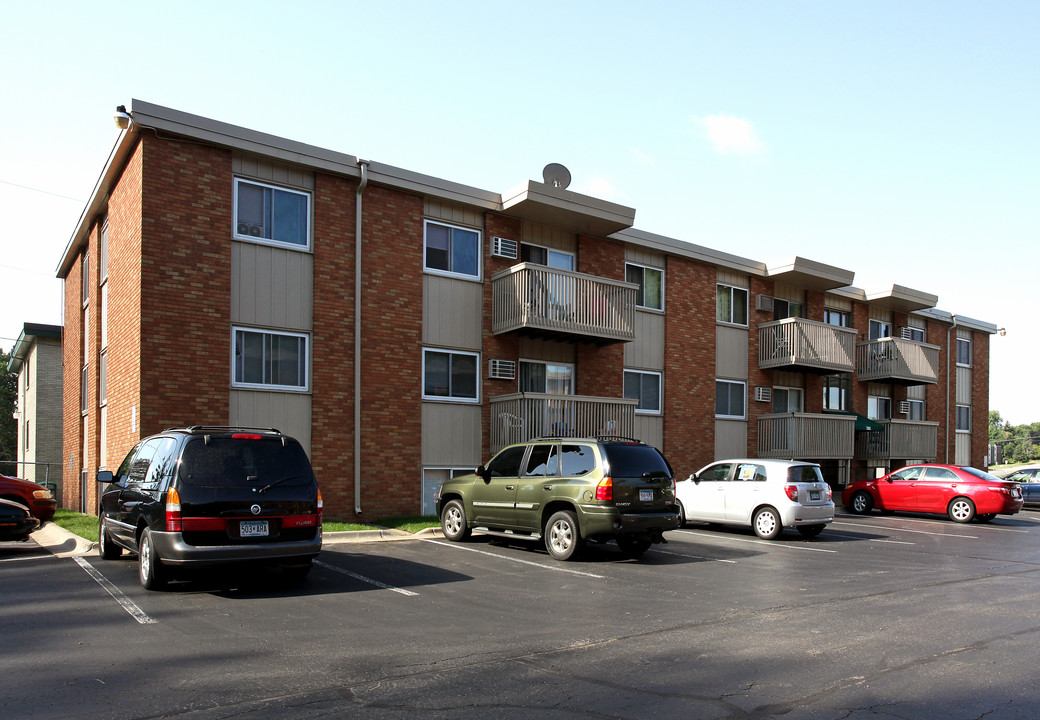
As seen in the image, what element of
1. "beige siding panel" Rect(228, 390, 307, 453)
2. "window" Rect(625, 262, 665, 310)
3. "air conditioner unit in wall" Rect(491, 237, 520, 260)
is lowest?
"beige siding panel" Rect(228, 390, 307, 453)

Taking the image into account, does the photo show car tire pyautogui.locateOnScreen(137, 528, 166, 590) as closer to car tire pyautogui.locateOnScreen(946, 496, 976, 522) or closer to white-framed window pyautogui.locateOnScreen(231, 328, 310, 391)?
white-framed window pyautogui.locateOnScreen(231, 328, 310, 391)

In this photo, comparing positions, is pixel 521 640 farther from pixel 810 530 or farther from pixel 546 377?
pixel 546 377

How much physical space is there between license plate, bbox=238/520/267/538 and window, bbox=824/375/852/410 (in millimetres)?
23010

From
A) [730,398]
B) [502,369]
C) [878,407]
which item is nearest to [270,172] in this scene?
[502,369]

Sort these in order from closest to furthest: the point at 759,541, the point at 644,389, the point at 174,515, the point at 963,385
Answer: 1. the point at 174,515
2. the point at 759,541
3. the point at 644,389
4. the point at 963,385

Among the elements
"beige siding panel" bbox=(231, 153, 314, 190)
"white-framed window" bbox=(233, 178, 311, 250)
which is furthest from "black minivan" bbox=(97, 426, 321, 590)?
"beige siding panel" bbox=(231, 153, 314, 190)

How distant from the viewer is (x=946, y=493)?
21.2 metres

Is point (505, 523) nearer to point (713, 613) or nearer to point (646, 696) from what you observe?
point (713, 613)

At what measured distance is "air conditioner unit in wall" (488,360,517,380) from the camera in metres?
19.1

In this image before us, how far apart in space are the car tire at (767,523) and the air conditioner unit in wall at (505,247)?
7939mm

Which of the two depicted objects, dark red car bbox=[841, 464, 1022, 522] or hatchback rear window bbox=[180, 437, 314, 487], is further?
dark red car bbox=[841, 464, 1022, 522]

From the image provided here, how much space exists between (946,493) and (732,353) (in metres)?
6.81

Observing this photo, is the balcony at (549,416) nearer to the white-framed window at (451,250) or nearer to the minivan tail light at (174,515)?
the white-framed window at (451,250)

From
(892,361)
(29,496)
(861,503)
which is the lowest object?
(861,503)
